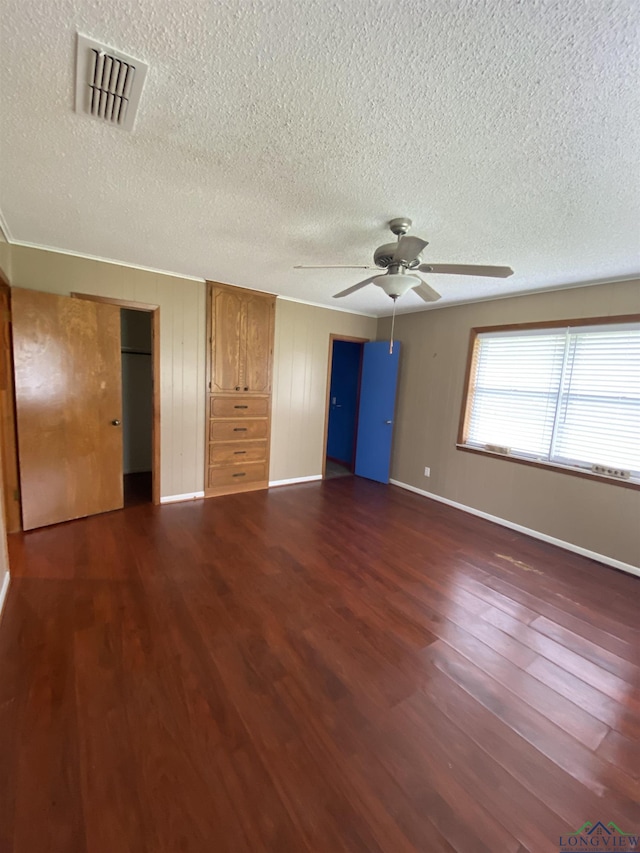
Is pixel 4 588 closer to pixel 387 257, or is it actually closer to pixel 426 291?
pixel 387 257

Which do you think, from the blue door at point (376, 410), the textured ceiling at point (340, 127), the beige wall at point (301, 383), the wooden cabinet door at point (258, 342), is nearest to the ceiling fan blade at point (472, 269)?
the textured ceiling at point (340, 127)

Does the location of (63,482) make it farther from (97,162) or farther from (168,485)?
(97,162)

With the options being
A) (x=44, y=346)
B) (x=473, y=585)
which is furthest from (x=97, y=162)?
(x=473, y=585)

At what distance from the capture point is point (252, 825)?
1.08 meters

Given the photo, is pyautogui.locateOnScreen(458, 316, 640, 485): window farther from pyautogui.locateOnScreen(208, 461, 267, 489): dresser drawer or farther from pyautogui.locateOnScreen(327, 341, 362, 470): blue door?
pyautogui.locateOnScreen(208, 461, 267, 489): dresser drawer

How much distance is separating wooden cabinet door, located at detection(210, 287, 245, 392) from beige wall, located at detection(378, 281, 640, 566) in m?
2.25

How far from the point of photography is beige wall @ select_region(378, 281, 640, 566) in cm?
293

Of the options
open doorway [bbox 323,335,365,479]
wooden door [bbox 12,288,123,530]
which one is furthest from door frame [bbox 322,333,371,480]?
wooden door [bbox 12,288,123,530]

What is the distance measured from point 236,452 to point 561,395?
3523mm

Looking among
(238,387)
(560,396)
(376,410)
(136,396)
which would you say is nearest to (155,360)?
(238,387)

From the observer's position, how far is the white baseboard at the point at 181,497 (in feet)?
12.3

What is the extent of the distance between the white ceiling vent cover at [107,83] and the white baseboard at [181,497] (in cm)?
324

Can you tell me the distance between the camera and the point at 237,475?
4.21 meters

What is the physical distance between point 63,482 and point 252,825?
9.79ft
